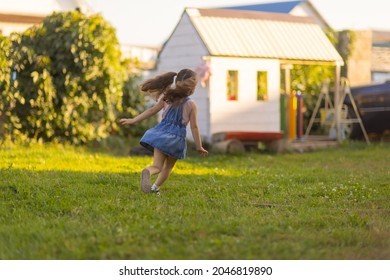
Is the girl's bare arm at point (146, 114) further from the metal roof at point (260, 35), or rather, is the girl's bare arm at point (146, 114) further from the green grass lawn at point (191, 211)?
the metal roof at point (260, 35)

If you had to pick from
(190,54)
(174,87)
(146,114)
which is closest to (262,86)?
(190,54)

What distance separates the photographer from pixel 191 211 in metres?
8.00

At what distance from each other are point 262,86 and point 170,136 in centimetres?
865

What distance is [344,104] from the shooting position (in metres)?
19.9

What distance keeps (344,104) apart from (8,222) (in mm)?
13364

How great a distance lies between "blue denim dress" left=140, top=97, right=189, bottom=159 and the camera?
9.52 meters

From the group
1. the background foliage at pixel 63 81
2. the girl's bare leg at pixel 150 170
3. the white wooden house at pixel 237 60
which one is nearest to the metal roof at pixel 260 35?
the white wooden house at pixel 237 60

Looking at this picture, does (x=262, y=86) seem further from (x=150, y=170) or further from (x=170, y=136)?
(x=150, y=170)

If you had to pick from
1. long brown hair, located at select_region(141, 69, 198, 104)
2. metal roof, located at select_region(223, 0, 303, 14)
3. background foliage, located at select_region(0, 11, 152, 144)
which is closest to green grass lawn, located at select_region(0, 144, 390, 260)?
long brown hair, located at select_region(141, 69, 198, 104)

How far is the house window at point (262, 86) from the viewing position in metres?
17.9

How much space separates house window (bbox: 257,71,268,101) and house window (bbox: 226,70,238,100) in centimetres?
64

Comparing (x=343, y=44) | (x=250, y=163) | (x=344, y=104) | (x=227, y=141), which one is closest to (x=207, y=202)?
(x=250, y=163)

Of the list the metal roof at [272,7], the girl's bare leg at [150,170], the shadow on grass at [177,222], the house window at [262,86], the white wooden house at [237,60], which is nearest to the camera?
the shadow on grass at [177,222]

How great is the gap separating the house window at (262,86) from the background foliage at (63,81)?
3069 millimetres
